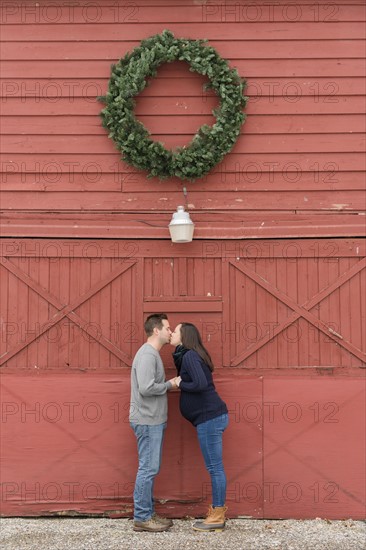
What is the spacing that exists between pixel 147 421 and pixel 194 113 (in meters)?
3.04

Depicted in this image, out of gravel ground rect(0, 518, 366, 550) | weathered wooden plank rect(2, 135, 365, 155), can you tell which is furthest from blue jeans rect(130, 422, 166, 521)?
weathered wooden plank rect(2, 135, 365, 155)

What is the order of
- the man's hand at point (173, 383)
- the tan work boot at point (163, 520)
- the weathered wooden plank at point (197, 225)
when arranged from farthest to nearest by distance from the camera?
1. the weathered wooden plank at point (197, 225)
2. the tan work boot at point (163, 520)
3. the man's hand at point (173, 383)

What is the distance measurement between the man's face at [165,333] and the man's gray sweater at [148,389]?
0.13 metres

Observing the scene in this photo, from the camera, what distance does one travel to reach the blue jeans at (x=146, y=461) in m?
5.21

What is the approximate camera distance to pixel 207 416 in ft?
17.1

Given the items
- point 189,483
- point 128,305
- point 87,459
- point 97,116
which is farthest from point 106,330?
point 97,116

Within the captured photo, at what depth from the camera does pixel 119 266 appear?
5867 mm

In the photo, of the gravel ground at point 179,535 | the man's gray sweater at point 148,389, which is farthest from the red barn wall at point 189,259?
the man's gray sweater at point 148,389

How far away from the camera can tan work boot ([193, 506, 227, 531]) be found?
5293 mm

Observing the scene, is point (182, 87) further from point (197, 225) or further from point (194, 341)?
point (194, 341)

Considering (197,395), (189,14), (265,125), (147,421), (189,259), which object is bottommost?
(147,421)

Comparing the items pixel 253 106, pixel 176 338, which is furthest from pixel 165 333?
pixel 253 106

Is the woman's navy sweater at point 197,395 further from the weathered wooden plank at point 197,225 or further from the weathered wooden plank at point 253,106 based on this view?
the weathered wooden plank at point 253,106

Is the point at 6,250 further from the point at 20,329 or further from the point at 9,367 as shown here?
the point at 9,367
